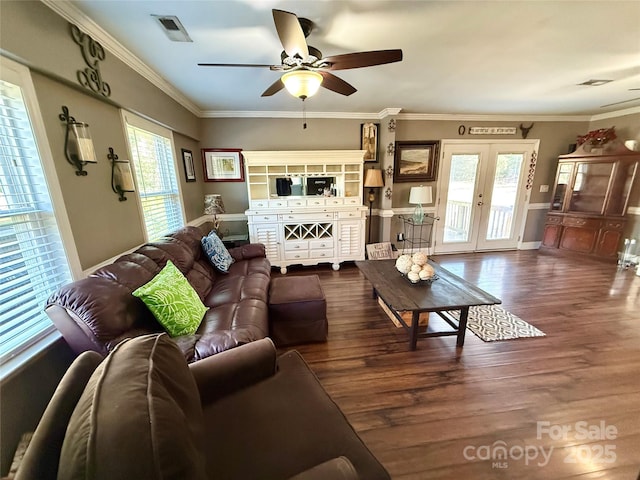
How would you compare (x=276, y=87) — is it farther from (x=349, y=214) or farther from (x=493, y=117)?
(x=493, y=117)

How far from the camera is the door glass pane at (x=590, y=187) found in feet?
13.2

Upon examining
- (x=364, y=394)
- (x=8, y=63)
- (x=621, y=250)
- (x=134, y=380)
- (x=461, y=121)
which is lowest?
(x=364, y=394)

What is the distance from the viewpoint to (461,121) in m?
4.38

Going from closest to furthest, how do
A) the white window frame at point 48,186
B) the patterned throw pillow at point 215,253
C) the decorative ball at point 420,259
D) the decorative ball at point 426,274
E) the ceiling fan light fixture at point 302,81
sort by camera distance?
the white window frame at point 48,186, the ceiling fan light fixture at point 302,81, the decorative ball at point 426,274, the decorative ball at point 420,259, the patterned throw pillow at point 215,253

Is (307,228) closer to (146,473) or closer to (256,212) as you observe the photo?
(256,212)

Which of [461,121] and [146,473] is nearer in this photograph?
[146,473]

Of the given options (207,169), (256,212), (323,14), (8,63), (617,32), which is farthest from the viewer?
(207,169)

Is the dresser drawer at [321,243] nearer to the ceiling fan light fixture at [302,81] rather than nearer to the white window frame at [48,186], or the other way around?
the ceiling fan light fixture at [302,81]

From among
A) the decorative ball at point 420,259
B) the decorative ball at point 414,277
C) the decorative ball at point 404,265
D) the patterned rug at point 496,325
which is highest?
the decorative ball at point 420,259

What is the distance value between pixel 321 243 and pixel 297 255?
16.9 inches

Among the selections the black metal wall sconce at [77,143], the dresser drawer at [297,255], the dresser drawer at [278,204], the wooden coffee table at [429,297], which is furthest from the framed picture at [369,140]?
the black metal wall sconce at [77,143]

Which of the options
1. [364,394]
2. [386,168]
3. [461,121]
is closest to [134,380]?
[364,394]

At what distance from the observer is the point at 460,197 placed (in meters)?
4.71

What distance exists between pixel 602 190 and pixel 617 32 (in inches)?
130
